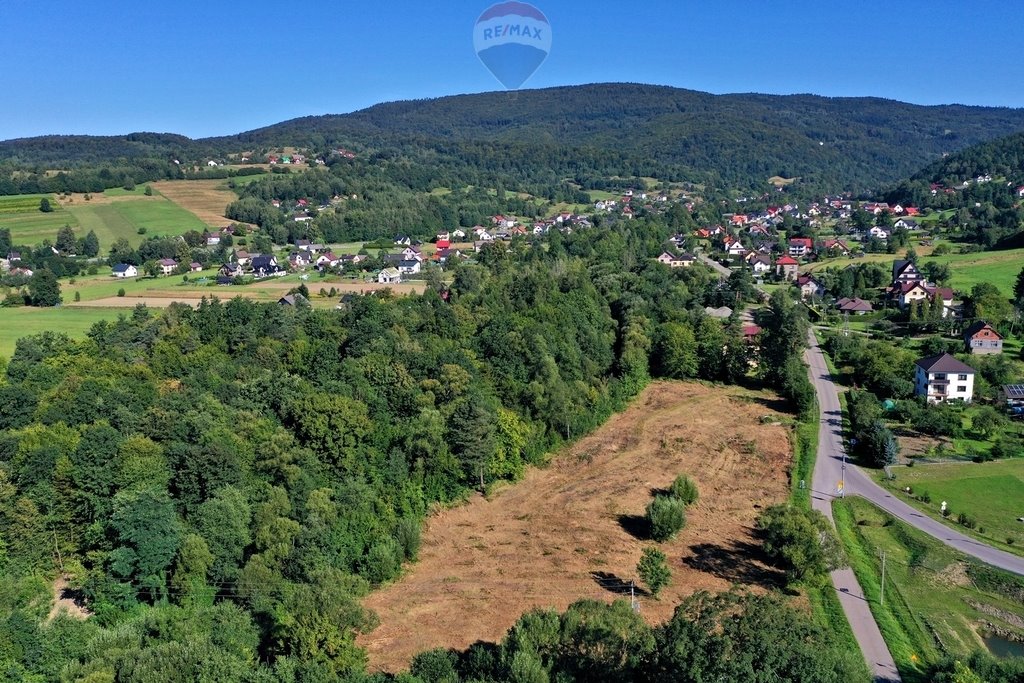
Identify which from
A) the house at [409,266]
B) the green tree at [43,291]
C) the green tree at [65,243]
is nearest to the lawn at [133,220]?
the green tree at [65,243]

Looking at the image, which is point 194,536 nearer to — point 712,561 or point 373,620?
point 373,620

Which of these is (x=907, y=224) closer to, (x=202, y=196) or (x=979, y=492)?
(x=979, y=492)

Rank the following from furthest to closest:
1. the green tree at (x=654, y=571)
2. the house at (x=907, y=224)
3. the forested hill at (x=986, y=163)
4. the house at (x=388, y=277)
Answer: the forested hill at (x=986, y=163) < the house at (x=907, y=224) < the house at (x=388, y=277) < the green tree at (x=654, y=571)

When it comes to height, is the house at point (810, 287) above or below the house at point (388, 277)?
below

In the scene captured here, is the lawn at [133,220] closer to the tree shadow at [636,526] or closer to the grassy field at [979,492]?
the tree shadow at [636,526]

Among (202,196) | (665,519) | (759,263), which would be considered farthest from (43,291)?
(759,263)

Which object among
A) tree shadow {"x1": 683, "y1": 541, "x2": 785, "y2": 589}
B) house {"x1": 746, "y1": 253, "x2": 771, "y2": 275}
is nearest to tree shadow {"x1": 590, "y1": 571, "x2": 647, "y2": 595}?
tree shadow {"x1": 683, "y1": 541, "x2": 785, "y2": 589}
